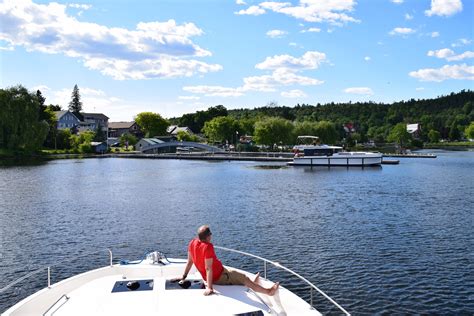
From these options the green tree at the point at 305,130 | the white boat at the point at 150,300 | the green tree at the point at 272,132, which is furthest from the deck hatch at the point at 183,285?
the green tree at the point at 305,130

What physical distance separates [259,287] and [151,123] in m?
187

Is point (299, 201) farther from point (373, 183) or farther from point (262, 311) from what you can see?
point (262, 311)

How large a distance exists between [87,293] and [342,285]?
1339 centimetres

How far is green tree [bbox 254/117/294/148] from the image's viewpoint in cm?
14200

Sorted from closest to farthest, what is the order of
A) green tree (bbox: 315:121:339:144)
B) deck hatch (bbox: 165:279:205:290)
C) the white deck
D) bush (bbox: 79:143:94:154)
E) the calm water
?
the white deck → deck hatch (bbox: 165:279:205:290) → the calm water → bush (bbox: 79:143:94:154) → green tree (bbox: 315:121:339:144)

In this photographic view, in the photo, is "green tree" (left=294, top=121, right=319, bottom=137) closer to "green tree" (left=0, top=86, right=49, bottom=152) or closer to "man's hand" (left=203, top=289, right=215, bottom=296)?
"green tree" (left=0, top=86, right=49, bottom=152)

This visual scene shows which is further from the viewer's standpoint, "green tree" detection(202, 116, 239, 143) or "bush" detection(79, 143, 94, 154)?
"green tree" detection(202, 116, 239, 143)

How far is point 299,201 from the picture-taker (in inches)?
1937

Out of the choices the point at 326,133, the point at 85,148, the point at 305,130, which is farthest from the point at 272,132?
the point at 85,148

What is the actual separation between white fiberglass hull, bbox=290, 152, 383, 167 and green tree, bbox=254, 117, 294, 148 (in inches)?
1468

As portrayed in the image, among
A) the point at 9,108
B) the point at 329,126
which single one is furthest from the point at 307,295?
the point at 329,126

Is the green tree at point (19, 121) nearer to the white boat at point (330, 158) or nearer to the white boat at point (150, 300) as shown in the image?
the white boat at point (330, 158)

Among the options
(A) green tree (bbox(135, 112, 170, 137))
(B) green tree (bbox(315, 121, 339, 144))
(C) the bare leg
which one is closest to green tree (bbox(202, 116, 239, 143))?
(A) green tree (bbox(135, 112, 170, 137))

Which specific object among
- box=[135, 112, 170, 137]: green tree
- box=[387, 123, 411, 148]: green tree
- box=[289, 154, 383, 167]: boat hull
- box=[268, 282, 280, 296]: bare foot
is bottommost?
box=[289, 154, 383, 167]: boat hull
